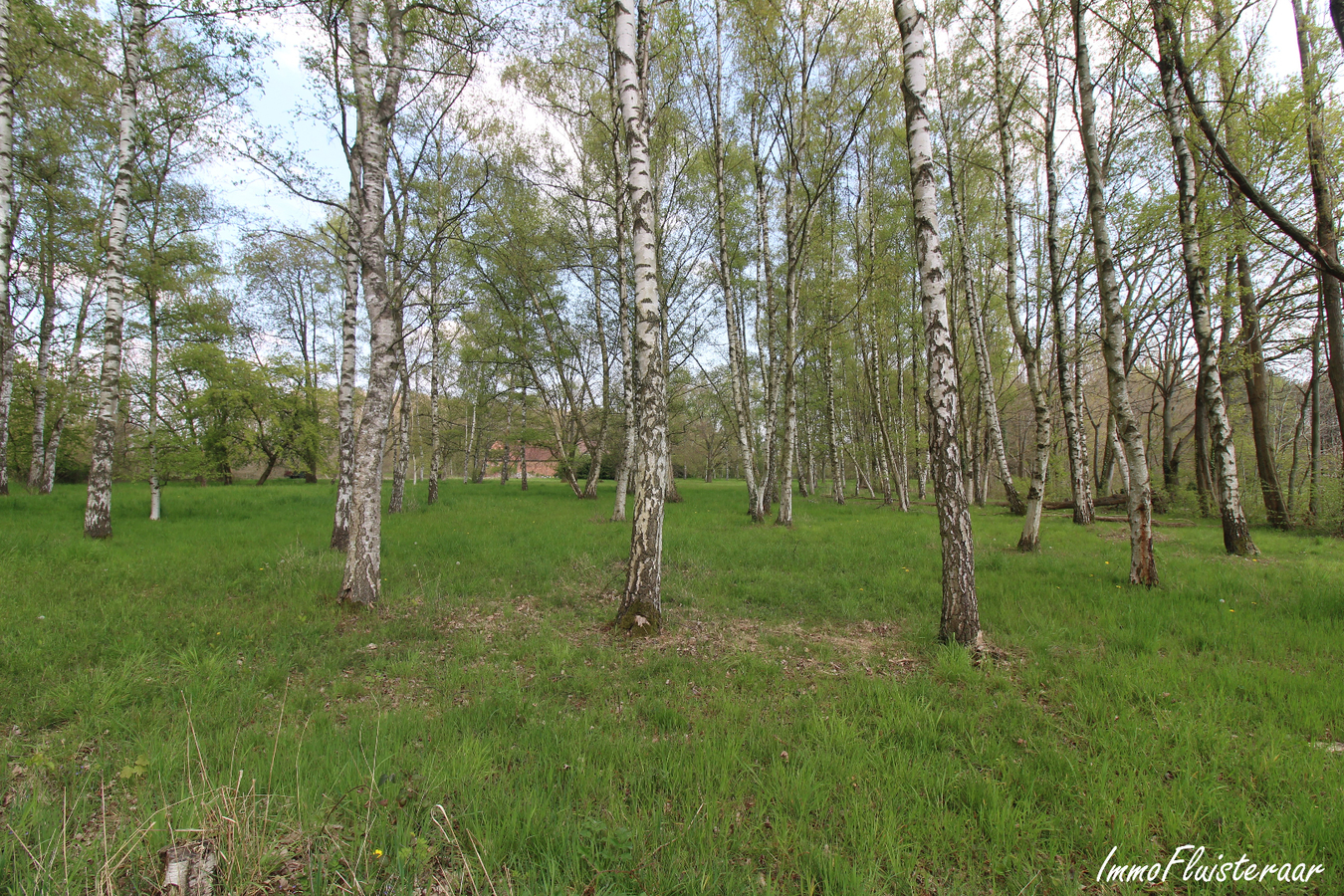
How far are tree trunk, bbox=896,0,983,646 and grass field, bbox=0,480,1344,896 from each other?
18.7 inches

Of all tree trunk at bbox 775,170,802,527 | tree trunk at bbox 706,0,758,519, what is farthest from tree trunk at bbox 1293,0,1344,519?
tree trunk at bbox 706,0,758,519

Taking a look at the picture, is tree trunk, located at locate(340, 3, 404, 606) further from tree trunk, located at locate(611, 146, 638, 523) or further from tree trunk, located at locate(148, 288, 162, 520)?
tree trunk, located at locate(148, 288, 162, 520)

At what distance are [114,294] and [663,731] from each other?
12851mm

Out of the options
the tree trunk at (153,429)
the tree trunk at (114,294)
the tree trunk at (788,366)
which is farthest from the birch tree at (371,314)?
the tree trunk at (153,429)

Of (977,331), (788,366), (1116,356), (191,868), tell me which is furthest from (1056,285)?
(191,868)

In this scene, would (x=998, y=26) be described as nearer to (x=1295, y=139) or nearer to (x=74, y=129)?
(x=1295, y=139)

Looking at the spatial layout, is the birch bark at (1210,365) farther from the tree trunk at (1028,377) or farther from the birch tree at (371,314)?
the birch tree at (371,314)

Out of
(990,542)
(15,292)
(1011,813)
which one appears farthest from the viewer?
(15,292)

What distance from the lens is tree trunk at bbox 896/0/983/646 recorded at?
4410 mm

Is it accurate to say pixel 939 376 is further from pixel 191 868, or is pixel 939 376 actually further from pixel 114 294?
pixel 114 294

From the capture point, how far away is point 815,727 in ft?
10.4

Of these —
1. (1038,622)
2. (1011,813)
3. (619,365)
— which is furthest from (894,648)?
(619,365)

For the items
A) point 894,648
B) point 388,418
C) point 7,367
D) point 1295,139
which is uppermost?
point 1295,139

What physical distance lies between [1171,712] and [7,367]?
77.8 feet
